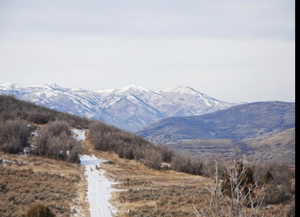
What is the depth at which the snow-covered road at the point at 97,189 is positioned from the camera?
1525cm

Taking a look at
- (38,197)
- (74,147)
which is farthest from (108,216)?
(74,147)

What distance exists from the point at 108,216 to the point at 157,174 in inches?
570

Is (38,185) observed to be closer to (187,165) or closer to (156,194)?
(156,194)

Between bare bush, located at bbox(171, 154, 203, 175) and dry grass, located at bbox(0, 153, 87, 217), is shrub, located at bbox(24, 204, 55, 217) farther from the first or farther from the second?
bare bush, located at bbox(171, 154, 203, 175)

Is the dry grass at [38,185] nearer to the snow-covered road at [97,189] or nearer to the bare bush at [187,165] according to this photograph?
the snow-covered road at [97,189]

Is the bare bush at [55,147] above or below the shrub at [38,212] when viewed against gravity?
above

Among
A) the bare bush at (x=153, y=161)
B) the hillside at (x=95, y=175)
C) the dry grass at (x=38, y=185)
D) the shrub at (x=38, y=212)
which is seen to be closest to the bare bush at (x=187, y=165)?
the hillside at (x=95, y=175)

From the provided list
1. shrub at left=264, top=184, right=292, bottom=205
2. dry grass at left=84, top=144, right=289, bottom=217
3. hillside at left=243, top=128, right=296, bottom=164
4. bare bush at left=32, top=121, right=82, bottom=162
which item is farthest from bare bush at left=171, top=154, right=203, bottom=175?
shrub at left=264, top=184, right=292, bottom=205

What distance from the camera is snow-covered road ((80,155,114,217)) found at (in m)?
15.3

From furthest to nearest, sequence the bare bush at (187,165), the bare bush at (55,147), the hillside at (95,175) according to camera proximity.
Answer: the bare bush at (187,165) → the bare bush at (55,147) → the hillside at (95,175)

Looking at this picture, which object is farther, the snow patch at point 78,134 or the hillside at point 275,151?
the snow patch at point 78,134

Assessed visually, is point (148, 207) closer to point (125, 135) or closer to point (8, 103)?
point (125, 135)

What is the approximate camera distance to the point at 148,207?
16.1 meters

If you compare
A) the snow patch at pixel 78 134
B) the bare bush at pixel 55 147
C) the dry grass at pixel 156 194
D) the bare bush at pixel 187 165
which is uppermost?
the snow patch at pixel 78 134
